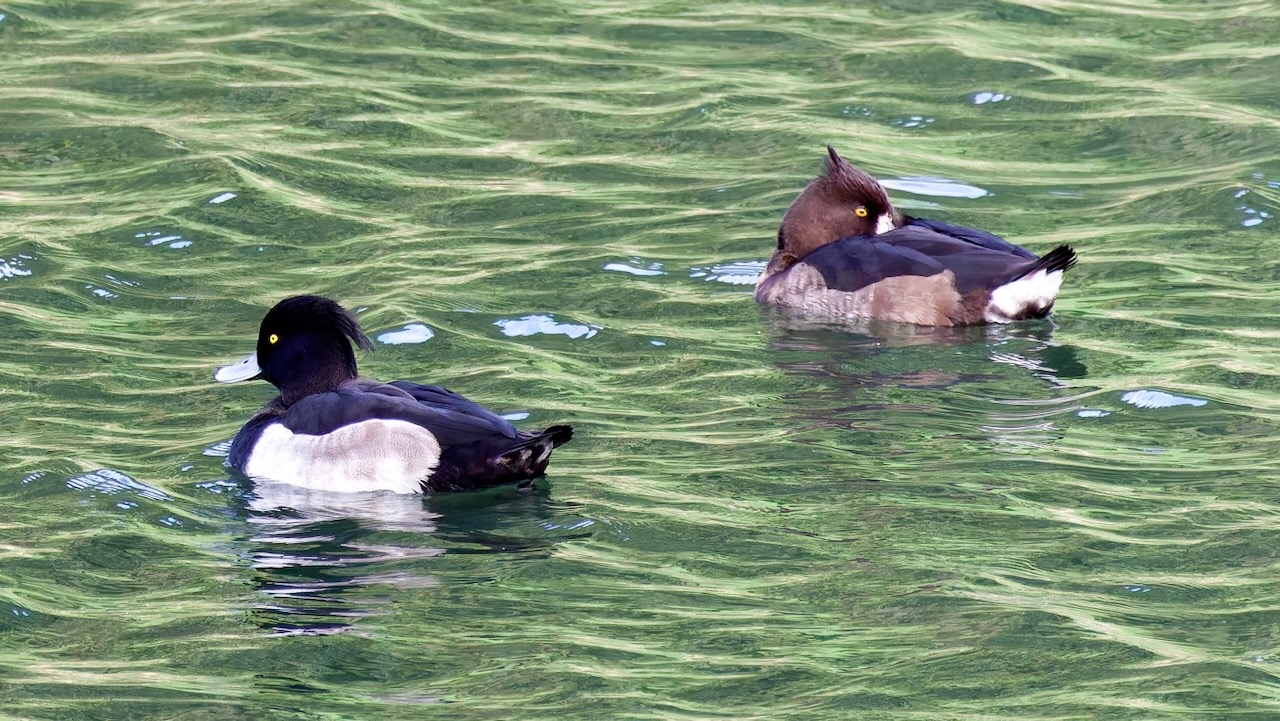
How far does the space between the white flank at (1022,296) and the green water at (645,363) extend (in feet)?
0.46

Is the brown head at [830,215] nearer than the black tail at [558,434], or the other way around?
the black tail at [558,434]

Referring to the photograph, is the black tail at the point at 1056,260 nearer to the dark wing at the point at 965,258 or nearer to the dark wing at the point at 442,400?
the dark wing at the point at 965,258

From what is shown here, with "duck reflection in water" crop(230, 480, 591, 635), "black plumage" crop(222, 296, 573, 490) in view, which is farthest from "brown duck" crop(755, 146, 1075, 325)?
"duck reflection in water" crop(230, 480, 591, 635)

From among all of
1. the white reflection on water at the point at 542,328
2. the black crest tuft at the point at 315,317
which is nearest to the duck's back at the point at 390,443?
the black crest tuft at the point at 315,317

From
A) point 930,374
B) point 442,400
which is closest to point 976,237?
point 930,374

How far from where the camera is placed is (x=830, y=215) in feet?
40.6

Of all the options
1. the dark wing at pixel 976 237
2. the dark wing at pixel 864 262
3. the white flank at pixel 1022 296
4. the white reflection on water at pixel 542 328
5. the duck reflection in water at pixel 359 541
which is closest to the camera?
the duck reflection in water at pixel 359 541

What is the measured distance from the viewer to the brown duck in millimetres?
11195

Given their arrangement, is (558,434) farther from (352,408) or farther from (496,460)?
(352,408)

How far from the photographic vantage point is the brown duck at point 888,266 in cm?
1120

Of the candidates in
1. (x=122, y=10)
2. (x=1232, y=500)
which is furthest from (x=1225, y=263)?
(x=122, y=10)

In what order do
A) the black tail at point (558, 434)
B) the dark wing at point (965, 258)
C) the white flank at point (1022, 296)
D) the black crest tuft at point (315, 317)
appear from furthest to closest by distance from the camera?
the dark wing at point (965, 258), the white flank at point (1022, 296), the black crest tuft at point (315, 317), the black tail at point (558, 434)

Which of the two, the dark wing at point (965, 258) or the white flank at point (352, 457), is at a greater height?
the dark wing at point (965, 258)

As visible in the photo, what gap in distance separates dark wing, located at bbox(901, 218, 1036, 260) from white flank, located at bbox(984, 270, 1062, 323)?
0.20 metres
